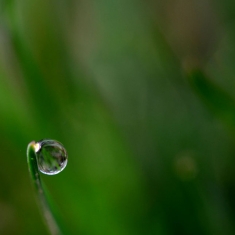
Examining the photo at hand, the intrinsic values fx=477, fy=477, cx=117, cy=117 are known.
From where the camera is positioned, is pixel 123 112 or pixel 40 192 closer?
pixel 40 192

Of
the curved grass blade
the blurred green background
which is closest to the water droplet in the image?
the curved grass blade

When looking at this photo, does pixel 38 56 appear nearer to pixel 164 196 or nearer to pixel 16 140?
pixel 16 140

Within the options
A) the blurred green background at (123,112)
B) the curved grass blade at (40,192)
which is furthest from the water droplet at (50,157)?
the blurred green background at (123,112)

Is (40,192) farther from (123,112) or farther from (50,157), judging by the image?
(123,112)

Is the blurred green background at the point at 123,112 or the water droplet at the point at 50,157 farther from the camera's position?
the blurred green background at the point at 123,112

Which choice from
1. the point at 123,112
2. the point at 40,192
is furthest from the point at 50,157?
the point at 123,112

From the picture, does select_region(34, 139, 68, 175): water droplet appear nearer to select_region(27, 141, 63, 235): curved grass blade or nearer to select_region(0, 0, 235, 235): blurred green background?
select_region(27, 141, 63, 235): curved grass blade

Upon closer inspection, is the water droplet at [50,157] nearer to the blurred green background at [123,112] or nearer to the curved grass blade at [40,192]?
the curved grass blade at [40,192]
